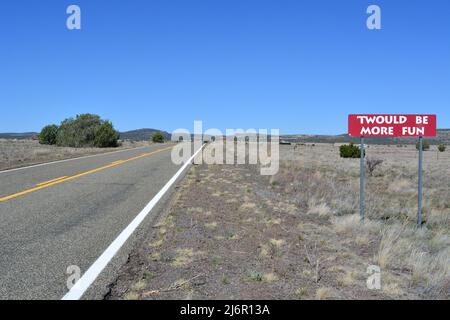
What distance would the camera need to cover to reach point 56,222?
301 inches

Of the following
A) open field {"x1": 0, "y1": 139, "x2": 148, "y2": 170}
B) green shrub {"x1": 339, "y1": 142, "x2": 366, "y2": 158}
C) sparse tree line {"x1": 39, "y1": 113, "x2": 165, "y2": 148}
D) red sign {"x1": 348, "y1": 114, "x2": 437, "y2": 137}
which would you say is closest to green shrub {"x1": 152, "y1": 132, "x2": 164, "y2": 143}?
sparse tree line {"x1": 39, "y1": 113, "x2": 165, "y2": 148}

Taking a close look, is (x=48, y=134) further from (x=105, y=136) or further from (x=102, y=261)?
(x=102, y=261)

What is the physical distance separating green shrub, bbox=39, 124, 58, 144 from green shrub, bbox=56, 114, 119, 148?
20474mm

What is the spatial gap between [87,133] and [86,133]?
118mm

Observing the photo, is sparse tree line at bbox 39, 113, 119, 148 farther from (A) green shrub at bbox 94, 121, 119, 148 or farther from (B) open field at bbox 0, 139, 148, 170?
(B) open field at bbox 0, 139, 148, 170

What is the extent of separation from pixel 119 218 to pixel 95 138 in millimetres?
45967

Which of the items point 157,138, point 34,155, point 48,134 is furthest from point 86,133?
point 157,138

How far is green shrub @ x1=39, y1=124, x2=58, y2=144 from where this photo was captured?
73688 millimetres

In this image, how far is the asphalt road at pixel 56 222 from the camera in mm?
4918

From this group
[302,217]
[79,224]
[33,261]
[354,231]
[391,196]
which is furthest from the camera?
[391,196]

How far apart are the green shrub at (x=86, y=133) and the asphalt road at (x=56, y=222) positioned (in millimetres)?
37965
